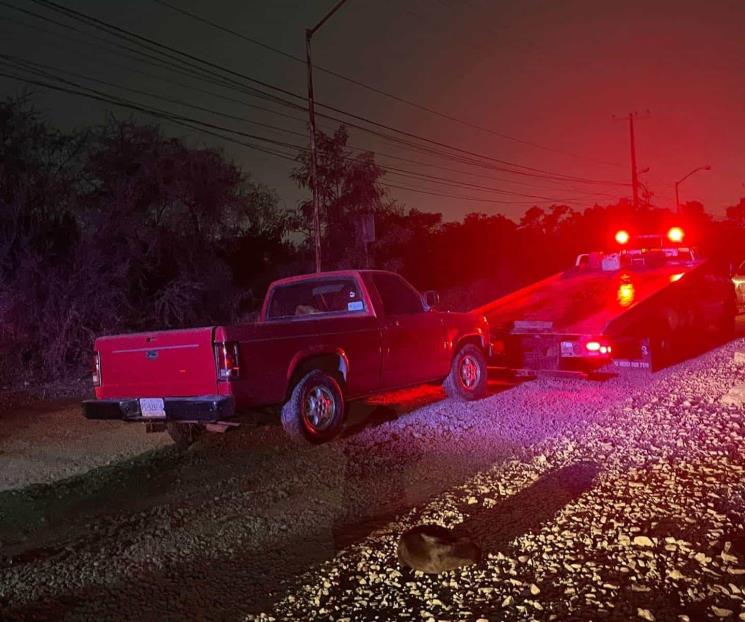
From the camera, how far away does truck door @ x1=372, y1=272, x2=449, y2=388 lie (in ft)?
28.6

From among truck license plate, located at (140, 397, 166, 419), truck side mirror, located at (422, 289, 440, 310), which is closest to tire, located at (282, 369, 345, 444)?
truck license plate, located at (140, 397, 166, 419)

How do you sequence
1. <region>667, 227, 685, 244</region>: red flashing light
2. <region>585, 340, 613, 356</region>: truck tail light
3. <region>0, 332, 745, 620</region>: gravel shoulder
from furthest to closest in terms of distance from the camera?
<region>667, 227, 685, 244</region>: red flashing light
<region>585, 340, 613, 356</region>: truck tail light
<region>0, 332, 745, 620</region>: gravel shoulder

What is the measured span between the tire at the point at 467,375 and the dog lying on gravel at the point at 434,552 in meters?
5.63

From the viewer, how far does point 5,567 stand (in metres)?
4.68

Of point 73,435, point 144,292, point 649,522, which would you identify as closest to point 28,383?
point 144,292

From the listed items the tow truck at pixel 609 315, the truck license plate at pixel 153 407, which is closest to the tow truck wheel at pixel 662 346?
the tow truck at pixel 609 315

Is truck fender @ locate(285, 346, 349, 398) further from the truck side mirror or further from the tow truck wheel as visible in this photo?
the tow truck wheel

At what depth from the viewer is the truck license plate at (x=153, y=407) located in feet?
22.9

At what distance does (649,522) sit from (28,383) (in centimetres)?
1281

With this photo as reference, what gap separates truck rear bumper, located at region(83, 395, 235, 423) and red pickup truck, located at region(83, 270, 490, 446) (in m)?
0.01

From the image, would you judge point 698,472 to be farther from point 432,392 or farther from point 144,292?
point 144,292

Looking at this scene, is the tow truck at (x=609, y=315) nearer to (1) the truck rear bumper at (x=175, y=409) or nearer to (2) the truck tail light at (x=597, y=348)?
(2) the truck tail light at (x=597, y=348)

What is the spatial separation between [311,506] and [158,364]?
2355 mm

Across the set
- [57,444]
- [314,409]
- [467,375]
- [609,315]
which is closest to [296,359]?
[314,409]
